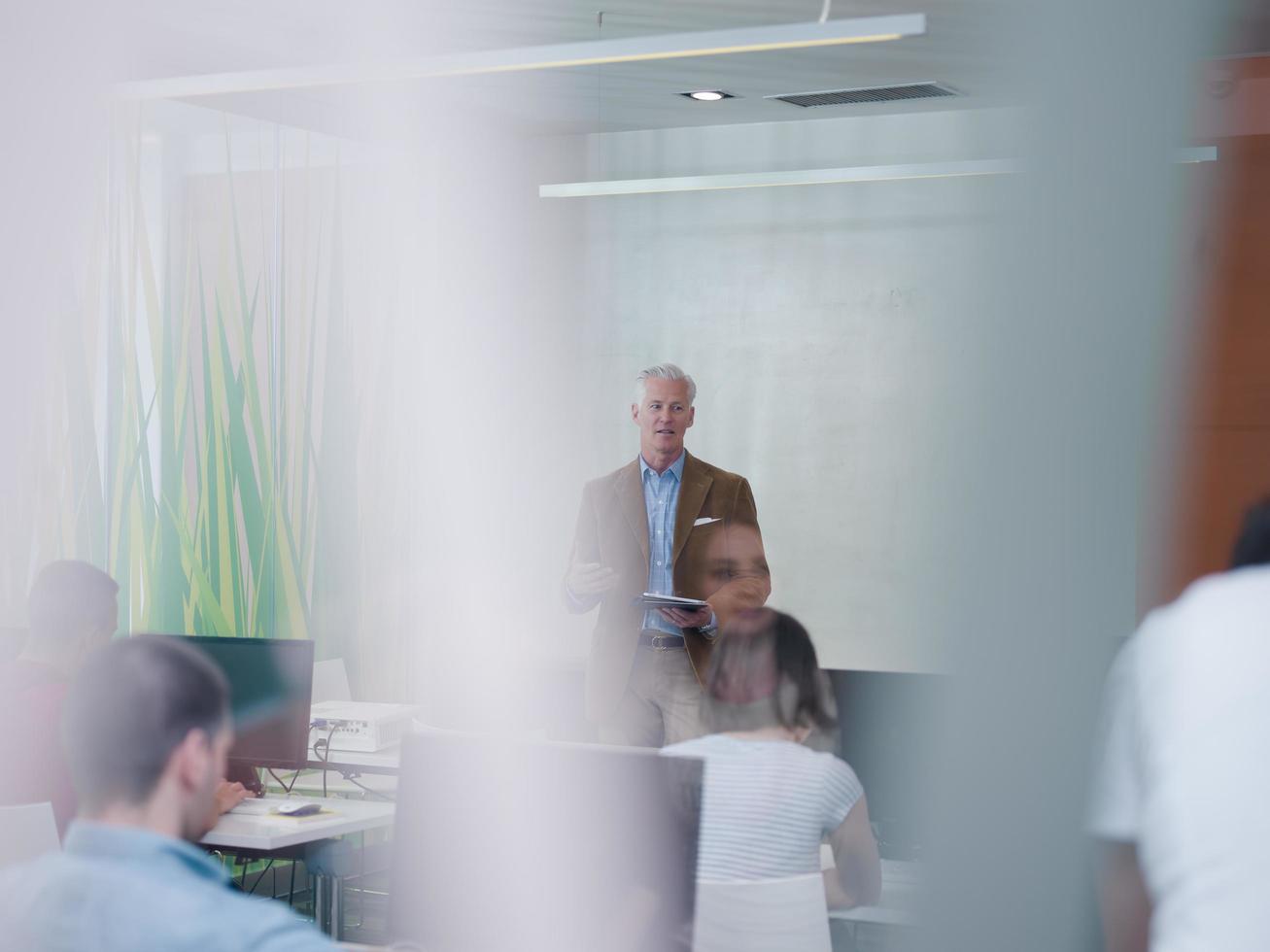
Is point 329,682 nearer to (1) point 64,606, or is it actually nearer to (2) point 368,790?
(2) point 368,790

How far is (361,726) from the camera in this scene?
12.8ft

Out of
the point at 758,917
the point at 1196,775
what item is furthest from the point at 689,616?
the point at 1196,775

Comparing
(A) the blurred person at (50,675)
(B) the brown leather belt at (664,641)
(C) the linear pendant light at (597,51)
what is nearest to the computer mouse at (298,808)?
(A) the blurred person at (50,675)

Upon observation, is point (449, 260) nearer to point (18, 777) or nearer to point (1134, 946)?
point (18, 777)

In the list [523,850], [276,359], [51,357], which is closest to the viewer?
[523,850]

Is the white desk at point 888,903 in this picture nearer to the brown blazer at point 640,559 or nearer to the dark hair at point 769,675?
the dark hair at point 769,675

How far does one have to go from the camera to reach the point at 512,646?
6.65 meters

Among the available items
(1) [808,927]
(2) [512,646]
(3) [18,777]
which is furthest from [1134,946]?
(2) [512,646]

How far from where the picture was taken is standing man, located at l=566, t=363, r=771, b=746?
411 centimetres

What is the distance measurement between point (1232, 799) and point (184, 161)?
5552mm

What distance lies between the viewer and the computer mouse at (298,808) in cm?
333

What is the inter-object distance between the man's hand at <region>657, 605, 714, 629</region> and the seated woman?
157 centimetres

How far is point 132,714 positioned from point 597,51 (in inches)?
81.7

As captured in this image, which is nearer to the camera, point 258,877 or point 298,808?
point 298,808
